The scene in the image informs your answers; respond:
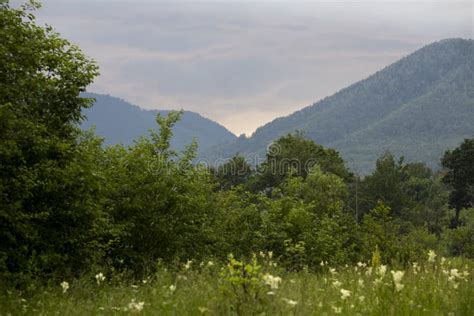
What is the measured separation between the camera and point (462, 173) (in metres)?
67.8

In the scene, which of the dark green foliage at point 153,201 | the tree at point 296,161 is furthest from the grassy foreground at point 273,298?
the tree at point 296,161

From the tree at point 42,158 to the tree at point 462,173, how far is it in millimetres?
59235

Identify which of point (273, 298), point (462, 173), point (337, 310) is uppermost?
point (462, 173)

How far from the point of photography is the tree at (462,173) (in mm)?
67312

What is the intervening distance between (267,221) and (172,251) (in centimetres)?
774

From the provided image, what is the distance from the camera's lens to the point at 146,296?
8.39 metres

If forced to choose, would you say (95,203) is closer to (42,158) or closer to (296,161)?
(42,158)

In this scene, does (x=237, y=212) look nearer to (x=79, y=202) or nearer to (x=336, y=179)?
(x=79, y=202)

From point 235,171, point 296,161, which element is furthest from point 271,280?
point 235,171

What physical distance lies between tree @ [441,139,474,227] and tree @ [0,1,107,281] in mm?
59235

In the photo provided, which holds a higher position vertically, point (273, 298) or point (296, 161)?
point (296, 161)

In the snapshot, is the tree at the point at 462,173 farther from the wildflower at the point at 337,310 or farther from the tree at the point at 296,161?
the wildflower at the point at 337,310

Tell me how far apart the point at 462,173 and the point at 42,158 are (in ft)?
203

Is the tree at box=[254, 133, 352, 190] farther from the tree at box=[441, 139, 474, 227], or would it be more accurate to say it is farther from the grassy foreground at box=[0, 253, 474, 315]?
the grassy foreground at box=[0, 253, 474, 315]
